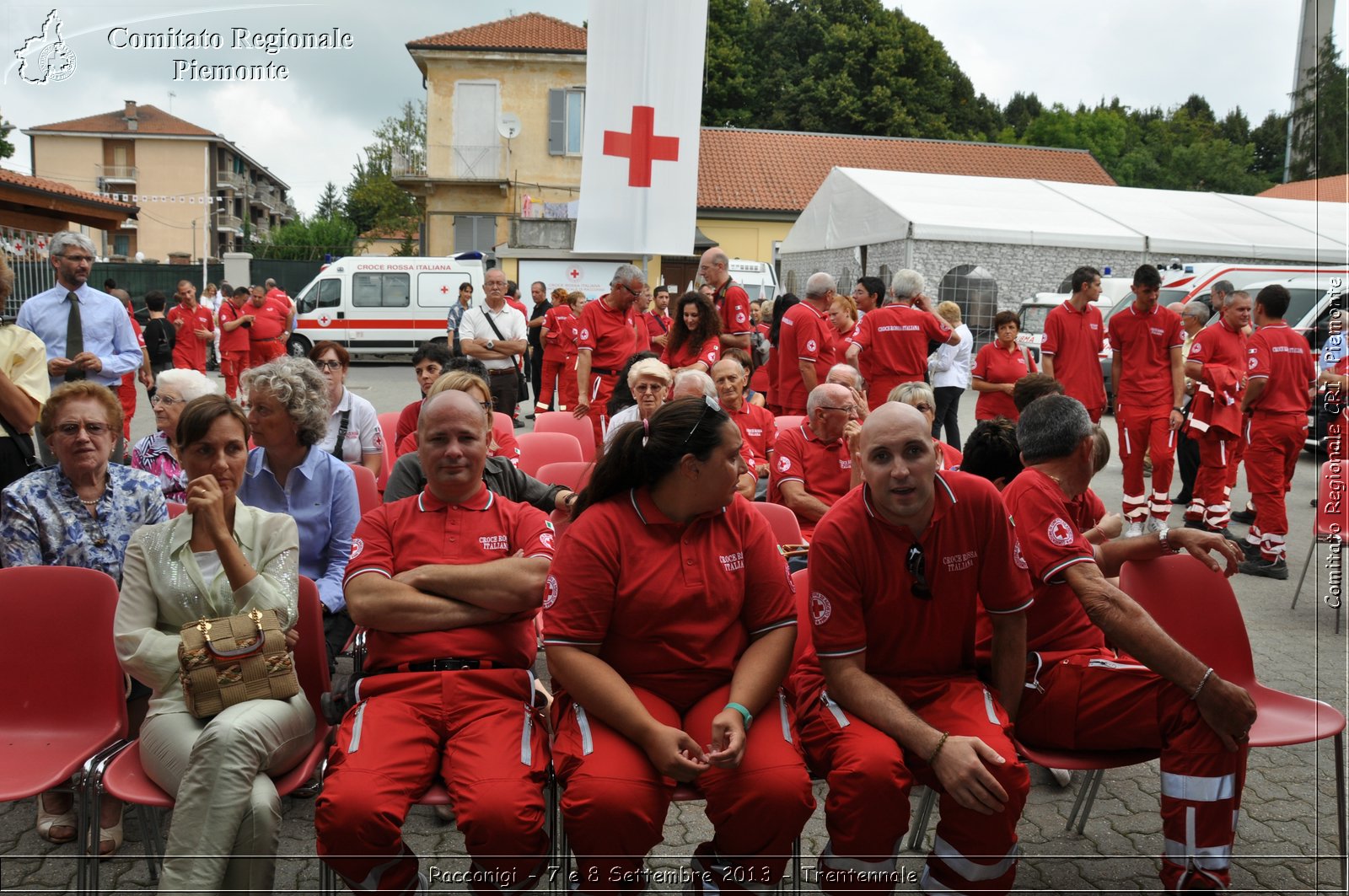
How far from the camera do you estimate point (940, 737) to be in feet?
8.43

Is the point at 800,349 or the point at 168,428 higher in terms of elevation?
the point at 800,349

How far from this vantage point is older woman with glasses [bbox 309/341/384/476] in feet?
16.7

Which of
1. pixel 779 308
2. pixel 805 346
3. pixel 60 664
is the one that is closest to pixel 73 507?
pixel 60 664

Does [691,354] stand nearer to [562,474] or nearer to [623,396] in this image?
[623,396]

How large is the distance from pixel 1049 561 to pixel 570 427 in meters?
4.31

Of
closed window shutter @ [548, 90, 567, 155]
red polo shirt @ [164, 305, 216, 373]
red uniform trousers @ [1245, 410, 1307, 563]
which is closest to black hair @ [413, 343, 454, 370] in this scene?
red uniform trousers @ [1245, 410, 1307, 563]

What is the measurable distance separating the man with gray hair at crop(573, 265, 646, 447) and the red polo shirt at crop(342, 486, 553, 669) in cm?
500

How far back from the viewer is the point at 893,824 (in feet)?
8.33

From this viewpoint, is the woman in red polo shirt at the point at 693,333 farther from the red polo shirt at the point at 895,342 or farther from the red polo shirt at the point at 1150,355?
the red polo shirt at the point at 1150,355

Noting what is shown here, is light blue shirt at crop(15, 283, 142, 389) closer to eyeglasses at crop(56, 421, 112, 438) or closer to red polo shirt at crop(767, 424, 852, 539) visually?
eyeglasses at crop(56, 421, 112, 438)

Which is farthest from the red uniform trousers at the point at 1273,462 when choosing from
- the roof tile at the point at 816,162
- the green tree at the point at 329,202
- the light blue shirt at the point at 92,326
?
the green tree at the point at 329,202

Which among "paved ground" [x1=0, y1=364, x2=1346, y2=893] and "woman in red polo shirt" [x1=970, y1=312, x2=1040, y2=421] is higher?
"woman in red polo shirt" [x1=970, y1=312, x2=1040, y2=421]

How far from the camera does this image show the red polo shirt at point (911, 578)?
8.88ft

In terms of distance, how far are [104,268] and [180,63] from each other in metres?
31.0
